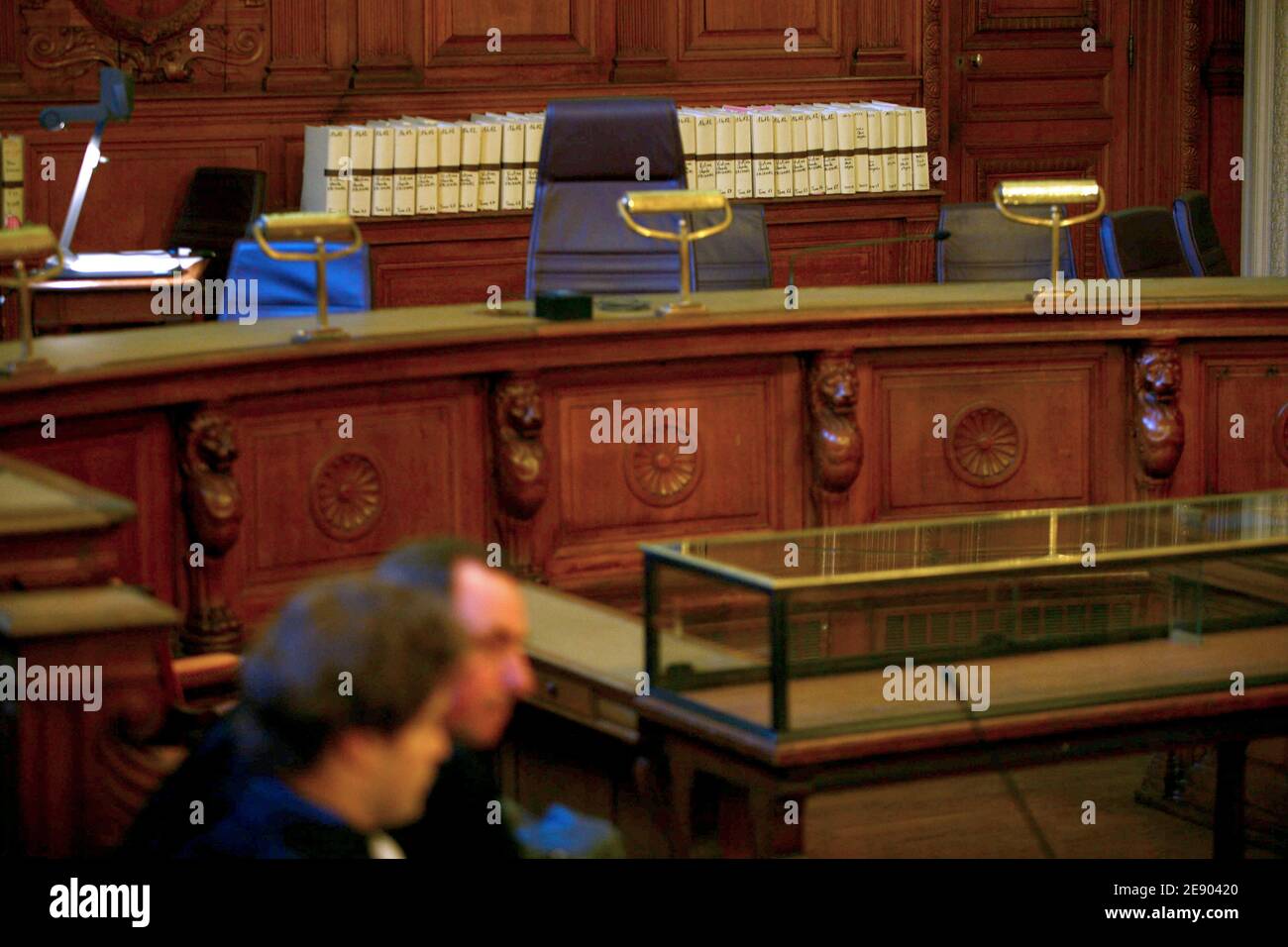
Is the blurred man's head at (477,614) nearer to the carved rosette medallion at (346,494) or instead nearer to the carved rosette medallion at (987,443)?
the carved rosette medallion at (346,494)

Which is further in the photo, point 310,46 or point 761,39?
point 761,39

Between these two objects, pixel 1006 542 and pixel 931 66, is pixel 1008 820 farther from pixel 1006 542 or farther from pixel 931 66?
pixel 931 66

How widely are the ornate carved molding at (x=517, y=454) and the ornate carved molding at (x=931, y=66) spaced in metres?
3.61

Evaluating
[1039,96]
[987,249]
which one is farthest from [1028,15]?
[987,249]

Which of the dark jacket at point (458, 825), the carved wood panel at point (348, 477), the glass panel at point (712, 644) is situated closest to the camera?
the dark jacket at point (458, 825)

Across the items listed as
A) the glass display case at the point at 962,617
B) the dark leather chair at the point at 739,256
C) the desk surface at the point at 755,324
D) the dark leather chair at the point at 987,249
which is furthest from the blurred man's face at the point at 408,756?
the dark leather chair at the point at 987,249

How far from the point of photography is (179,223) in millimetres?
6590

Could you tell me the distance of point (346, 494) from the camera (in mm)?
4438

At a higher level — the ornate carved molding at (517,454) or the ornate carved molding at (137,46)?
the ornate carved molding at (137,46)

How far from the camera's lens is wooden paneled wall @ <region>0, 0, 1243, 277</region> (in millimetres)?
6625

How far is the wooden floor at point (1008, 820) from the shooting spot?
4117 millimetres

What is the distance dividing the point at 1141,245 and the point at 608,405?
195cm

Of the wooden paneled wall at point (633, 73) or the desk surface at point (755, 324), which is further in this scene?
the wooden paneled wall at point (633, 73)

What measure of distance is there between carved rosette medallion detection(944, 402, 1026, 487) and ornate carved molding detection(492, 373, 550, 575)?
1.07 meters
